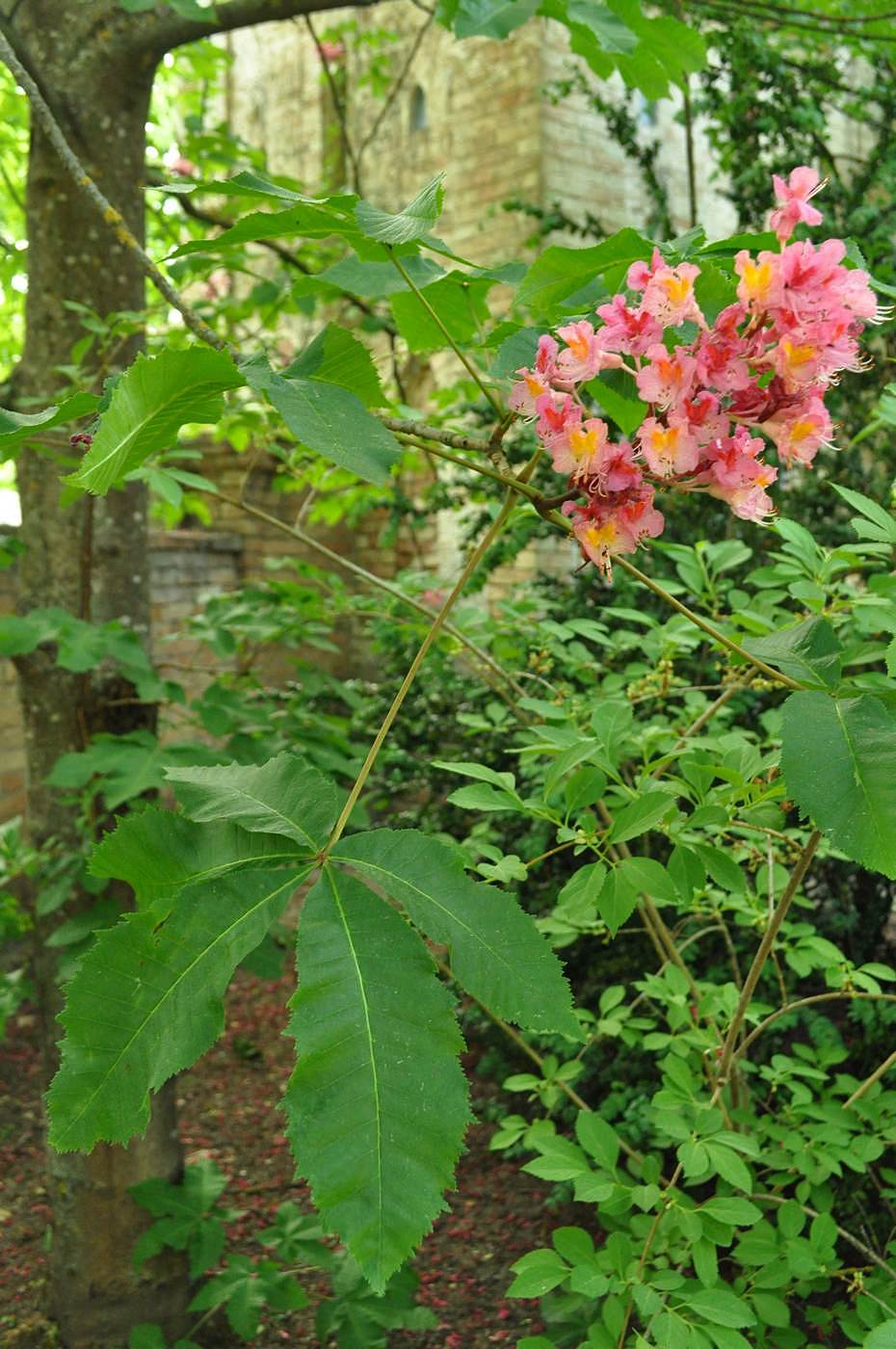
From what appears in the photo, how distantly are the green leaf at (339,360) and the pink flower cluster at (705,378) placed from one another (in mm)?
131

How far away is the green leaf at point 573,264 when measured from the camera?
93cm

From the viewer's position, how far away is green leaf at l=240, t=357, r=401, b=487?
0.83 meters

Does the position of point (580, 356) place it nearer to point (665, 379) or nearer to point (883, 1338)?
point (665, 379)

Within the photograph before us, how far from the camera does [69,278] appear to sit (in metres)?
2.29

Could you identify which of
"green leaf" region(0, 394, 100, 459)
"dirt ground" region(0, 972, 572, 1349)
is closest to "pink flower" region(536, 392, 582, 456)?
"green leaf" region(0, 394, 100, 459)

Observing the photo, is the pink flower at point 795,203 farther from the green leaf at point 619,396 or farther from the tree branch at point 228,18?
the tree branch at point 228,18

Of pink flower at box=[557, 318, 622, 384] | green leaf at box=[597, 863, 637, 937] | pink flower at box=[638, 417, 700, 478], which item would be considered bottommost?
green leaf at box=[597, 863, 637, 937]

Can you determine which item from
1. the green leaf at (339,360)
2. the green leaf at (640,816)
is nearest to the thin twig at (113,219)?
the green leaf at (339,360)

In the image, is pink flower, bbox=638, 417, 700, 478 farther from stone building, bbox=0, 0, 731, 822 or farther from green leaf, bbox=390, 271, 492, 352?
stone building, bbox=0, 0, 731, 822

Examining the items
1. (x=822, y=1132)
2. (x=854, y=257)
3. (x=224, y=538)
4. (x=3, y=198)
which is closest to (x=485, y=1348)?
(x=822, y=1132)

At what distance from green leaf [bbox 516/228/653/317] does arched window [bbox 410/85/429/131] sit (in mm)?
7530

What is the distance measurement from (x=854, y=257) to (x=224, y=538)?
5996 mm

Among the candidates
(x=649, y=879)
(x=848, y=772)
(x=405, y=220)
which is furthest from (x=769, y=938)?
(x=405, y=220)

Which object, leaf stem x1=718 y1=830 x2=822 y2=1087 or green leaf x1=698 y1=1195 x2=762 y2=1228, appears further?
green leaf x1=698 y1=1195 x2=762 y2=1228
